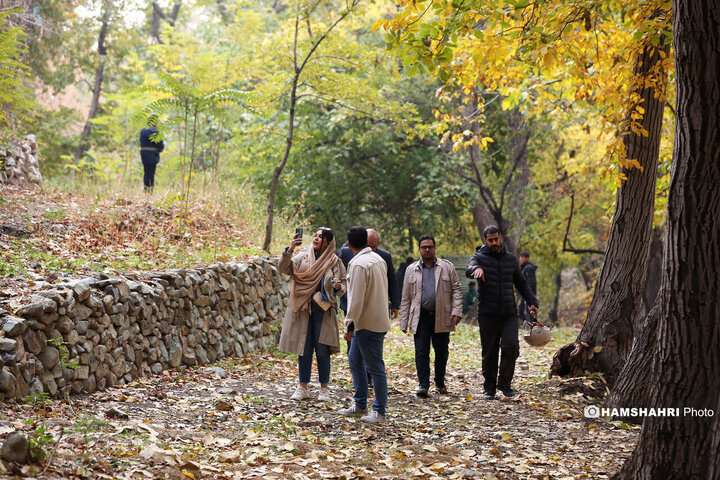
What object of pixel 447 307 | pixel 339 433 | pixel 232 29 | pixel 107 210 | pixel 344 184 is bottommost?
pixel 339 433

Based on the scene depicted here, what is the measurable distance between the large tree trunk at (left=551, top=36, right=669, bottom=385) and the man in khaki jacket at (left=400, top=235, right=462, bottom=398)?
5.58ft

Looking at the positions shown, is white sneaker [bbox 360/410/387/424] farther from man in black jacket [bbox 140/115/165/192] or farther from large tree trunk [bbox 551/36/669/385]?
man in black jacket [bbox 140/115/165/192]

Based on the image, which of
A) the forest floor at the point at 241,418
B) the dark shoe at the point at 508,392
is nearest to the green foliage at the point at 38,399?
the forest floor at the point at 241,418

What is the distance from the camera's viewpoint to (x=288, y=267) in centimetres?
811

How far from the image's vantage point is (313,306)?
8.08 metres

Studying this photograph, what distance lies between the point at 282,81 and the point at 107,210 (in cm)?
475

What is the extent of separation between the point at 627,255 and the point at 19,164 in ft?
36.3

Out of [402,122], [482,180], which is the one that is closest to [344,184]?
[482,180]

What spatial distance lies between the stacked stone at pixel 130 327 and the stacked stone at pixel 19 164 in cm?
484

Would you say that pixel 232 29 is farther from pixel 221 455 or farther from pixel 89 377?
pixel 221 455

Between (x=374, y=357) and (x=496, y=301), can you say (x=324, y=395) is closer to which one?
(x=374, y=357)

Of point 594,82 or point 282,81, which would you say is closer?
point 594,82

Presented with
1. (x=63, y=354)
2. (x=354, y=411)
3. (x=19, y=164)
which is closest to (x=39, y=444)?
(x=63, y=354)

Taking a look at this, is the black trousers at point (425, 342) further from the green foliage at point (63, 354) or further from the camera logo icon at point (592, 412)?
the green foliage at point (63, 354)
